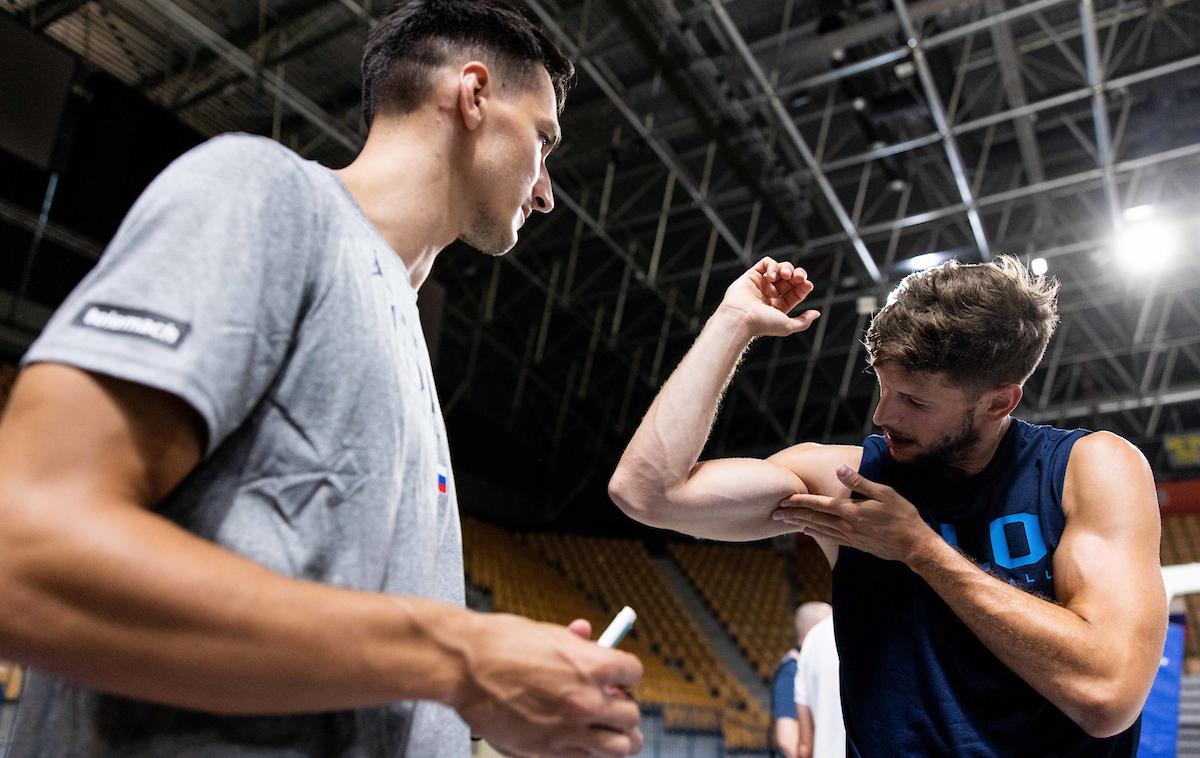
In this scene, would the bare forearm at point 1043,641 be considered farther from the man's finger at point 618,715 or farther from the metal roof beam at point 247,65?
the metal roof beam at point 247,65

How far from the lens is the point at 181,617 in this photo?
0.65 m

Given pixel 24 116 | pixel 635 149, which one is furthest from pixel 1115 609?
pixel 635 149

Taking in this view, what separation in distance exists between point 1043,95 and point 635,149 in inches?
176

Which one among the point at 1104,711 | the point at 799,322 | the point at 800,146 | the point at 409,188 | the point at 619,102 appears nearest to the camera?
the point at 409,188

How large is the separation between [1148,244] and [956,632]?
9.53m

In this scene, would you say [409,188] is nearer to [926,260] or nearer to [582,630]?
[582,630]

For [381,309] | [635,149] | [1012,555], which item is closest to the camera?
[381,309]

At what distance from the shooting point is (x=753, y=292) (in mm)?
2016

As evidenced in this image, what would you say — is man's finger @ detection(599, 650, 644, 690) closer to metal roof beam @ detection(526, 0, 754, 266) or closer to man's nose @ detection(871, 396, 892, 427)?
man's nose @ detection(871, 396, 892, 427)

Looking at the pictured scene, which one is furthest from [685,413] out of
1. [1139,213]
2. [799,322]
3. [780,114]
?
[1139,213]

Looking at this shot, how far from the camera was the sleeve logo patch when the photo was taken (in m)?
0.70

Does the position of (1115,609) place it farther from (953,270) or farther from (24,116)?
(24,116)

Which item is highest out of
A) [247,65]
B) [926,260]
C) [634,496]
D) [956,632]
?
[926,260]

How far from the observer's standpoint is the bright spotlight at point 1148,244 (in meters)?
9.30
